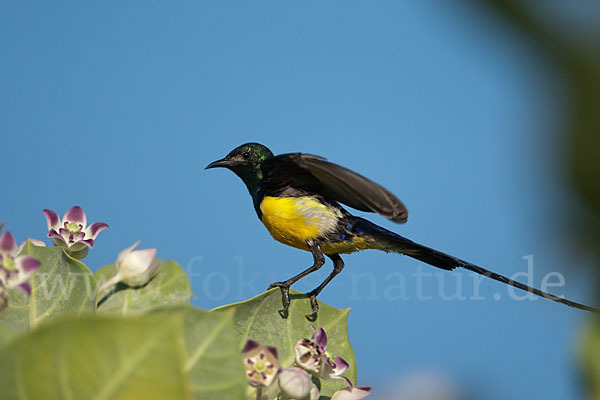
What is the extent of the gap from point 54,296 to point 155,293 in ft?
0.63

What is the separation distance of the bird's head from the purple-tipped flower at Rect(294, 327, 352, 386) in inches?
67.5

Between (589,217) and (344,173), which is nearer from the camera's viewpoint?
(589,217)

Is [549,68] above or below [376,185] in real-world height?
below

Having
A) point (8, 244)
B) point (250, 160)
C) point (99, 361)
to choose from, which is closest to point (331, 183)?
point (250, 160)

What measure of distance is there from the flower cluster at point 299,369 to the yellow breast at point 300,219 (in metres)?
1.33

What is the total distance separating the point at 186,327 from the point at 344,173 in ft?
3.73

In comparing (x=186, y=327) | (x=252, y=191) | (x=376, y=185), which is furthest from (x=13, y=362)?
(x=252, y=191)

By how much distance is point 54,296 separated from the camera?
1.13m

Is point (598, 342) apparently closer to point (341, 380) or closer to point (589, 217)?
point (589, 217)

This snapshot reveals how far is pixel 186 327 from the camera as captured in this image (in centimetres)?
76

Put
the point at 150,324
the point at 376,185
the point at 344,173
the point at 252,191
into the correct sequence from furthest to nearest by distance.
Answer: the point at 252,191 < the point at 344,173 < the point at 376,185 < the point at 150,324

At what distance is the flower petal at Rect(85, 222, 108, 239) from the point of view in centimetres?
146

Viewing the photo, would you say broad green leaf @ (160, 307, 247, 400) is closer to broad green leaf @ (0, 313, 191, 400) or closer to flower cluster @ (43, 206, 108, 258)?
broad green leaf @ (0, 313, 191, 400)

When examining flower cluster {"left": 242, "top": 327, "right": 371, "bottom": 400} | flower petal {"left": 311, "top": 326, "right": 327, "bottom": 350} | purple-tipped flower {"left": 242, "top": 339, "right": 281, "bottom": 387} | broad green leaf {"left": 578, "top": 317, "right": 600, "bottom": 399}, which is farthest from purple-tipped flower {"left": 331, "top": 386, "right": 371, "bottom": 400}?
broad green leaf {"left": 578, "top": 317, "right": 600, "bottom": 399}
